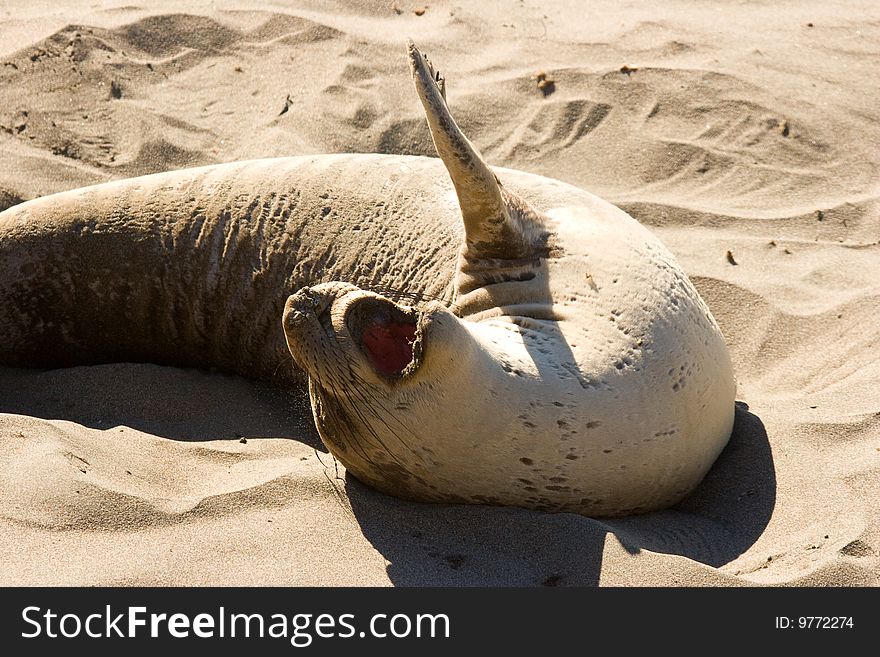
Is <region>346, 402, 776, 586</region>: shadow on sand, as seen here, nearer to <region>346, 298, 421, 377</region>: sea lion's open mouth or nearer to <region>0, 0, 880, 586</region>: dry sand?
<region>0, 0, 880, 586</region>: dry sand

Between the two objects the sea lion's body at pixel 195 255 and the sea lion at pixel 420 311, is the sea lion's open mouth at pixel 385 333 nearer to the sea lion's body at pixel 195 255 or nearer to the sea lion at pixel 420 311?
the sea lion at pixel 420 311

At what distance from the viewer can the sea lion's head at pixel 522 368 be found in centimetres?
289

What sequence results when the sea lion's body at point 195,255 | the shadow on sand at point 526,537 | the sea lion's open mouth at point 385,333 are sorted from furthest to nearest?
1. the sea lion's body at point 195,255
2. the shadow on sand at point 526,537
3. the sea lion's open mouth at point 385,333

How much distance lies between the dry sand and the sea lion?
149 millimetres

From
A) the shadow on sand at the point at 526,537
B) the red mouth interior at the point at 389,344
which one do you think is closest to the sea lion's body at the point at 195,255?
the shadow on sand at the point at 526,537

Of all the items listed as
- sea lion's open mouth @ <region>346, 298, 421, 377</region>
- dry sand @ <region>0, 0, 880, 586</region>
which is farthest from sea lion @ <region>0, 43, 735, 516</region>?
dry sand @ <region>0, 0, 880, 586</region>

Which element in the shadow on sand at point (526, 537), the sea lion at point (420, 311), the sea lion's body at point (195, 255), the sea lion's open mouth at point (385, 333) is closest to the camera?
the sea lion's open mouth at point (385, 333)

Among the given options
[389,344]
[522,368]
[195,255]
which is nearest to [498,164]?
[195,255]

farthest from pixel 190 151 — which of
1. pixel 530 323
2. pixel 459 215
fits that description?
pixel 530 323

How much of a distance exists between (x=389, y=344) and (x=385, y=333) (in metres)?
0.04

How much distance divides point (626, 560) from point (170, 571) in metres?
1.16

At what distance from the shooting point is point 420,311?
2.80 meters

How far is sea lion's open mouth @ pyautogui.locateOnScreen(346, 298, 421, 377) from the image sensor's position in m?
2.82

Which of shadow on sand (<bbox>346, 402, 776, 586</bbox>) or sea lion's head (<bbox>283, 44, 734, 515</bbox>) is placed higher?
sea lion's head (<bbox>283, 44, 734, 515</bbox>)
